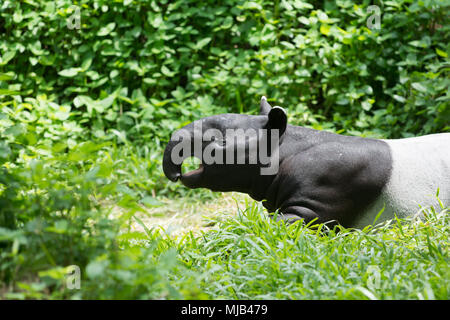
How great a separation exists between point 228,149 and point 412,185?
1.20m

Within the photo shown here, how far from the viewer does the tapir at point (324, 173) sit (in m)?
3.62

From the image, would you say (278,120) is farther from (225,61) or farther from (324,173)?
(225,61)

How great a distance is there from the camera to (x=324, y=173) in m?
3.61

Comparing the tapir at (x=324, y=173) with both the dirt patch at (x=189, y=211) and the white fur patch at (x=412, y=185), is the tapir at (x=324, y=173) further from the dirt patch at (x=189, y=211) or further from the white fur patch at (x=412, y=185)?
the dirt patch at (x=189, y=211)

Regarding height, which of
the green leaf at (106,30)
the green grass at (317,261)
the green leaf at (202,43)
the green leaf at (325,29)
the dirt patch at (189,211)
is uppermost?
the green leaf at (325,29)

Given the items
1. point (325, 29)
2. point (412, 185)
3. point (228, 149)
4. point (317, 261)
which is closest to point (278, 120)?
point (228, 149)

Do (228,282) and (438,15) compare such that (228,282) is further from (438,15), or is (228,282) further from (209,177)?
(438,15)

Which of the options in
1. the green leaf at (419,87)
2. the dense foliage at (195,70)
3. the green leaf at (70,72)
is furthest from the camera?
the green leaf at (70,72)

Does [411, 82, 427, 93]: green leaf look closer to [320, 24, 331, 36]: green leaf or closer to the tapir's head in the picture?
[320, 24, 331, 36]: green leaf

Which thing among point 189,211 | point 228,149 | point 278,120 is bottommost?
point 189,211

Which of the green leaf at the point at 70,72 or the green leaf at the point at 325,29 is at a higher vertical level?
the green leaf at the point at 325,29

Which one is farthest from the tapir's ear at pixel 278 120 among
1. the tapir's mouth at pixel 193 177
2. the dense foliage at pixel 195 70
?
the dense foliage at pixel 195 70

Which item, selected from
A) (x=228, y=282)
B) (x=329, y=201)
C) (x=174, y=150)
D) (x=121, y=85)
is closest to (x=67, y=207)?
(x=228, y=282)

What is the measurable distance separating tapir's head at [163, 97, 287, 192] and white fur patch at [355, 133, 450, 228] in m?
0.72
